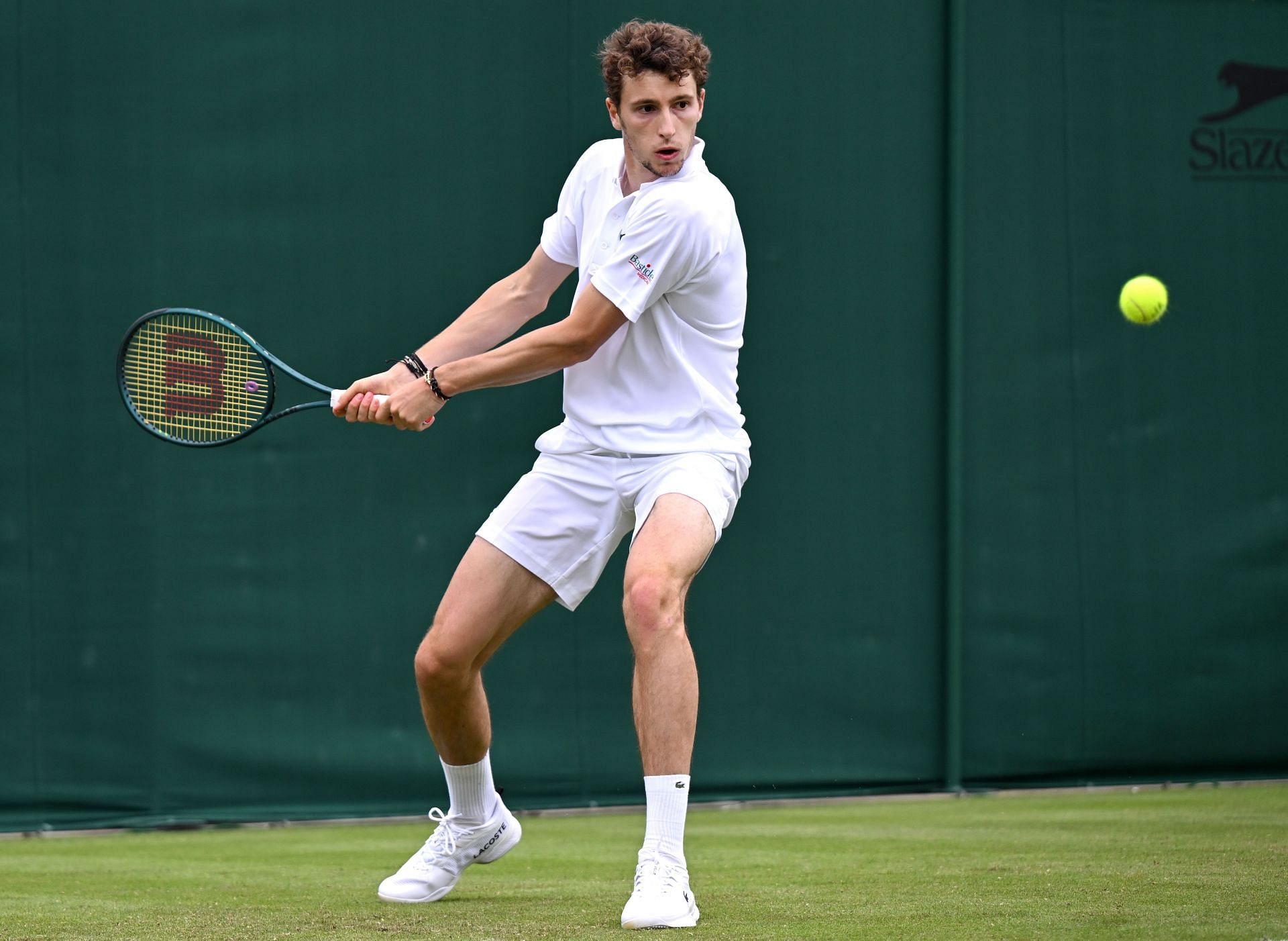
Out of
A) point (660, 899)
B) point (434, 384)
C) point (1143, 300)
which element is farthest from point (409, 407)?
point (1143, 300)

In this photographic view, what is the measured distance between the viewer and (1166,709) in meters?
5.92

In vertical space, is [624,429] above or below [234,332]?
below

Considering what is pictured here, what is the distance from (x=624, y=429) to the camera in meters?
3.35

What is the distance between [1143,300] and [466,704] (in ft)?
10.5

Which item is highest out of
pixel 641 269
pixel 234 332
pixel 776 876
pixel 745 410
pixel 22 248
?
pixel 22 248

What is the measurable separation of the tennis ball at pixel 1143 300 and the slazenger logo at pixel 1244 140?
2.03ft

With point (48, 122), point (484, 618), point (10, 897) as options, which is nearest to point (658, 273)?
point (484, 618)

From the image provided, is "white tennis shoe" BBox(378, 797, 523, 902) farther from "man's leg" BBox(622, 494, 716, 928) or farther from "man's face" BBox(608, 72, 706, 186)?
"man's face" BBox(608, 72, 706, 186)

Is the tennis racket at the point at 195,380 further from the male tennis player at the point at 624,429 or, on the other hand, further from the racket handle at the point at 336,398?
the male tennis player at the point at 624,429

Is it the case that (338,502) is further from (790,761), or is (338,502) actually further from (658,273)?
(658,273)

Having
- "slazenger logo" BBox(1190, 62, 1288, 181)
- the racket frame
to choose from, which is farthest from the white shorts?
"slazenger logo" BBox(1190, 62, 1288, 181)

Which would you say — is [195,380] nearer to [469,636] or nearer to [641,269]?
[469,636]

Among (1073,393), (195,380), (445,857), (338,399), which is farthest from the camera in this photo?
(1073,393)

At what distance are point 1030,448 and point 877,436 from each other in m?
0.55
